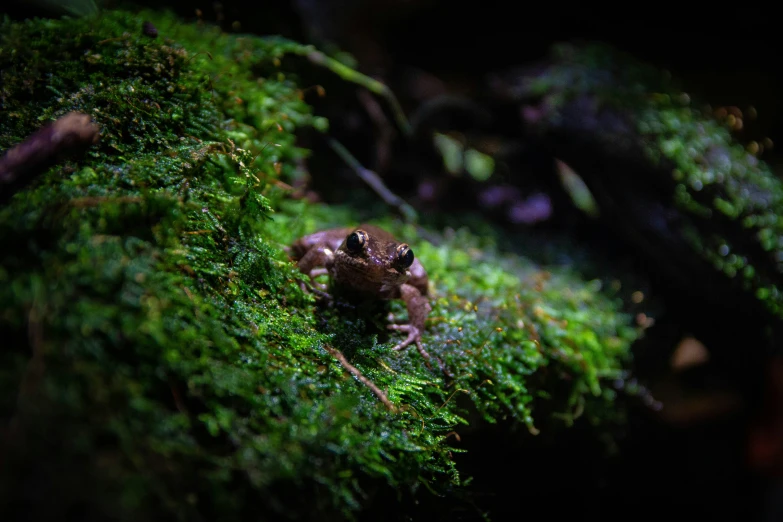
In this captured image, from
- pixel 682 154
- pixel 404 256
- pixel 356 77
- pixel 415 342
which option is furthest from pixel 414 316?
pixel 682 154

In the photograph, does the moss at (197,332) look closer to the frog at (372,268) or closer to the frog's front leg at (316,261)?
the frog at (372,268)

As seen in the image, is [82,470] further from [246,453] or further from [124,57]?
[124,57]

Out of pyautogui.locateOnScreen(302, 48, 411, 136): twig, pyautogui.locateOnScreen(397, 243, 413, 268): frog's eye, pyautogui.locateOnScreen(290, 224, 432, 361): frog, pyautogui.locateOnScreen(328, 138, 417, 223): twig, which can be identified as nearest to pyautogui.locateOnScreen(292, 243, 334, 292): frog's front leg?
pyautogui.locateOnScreen(290, 224, 432, 361): frog

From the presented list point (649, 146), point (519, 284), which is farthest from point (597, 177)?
point (519, 284)

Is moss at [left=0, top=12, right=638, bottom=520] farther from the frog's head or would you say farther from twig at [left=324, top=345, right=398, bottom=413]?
the frog's head

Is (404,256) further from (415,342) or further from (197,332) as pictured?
(197,332)

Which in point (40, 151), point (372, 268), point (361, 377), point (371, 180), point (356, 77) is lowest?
point (371, 180)

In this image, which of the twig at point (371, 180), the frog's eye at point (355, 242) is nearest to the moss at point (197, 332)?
the frog's eye at point (355, 242)
